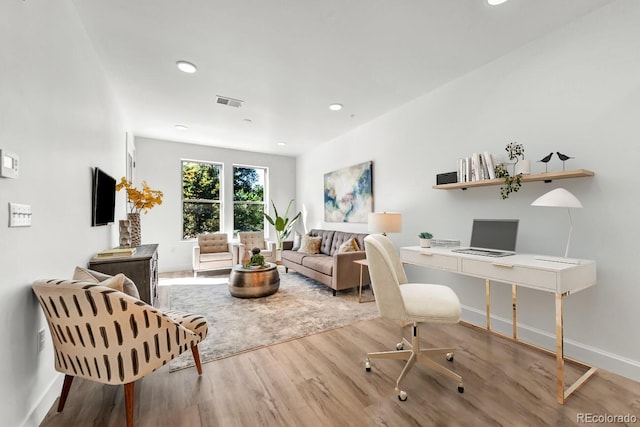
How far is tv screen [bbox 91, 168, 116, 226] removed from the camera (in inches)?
93.6

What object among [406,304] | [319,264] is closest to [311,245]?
[319,264]

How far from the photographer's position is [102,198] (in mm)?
2559

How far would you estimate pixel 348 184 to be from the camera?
4711mm

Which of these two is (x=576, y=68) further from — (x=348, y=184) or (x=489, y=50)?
(x=348, y=184)

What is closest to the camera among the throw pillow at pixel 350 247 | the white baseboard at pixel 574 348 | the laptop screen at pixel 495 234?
the white baseboard at pixel 574 348

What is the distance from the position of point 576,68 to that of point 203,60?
3.20 meters

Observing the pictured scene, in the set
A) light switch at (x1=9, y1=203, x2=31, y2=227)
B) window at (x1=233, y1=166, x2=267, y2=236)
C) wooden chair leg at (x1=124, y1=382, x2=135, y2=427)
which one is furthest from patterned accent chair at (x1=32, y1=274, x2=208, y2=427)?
window at (x1=233, y1=166, x2=267, y2=236)

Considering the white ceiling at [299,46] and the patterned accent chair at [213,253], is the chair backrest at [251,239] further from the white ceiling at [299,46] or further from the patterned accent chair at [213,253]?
the white ceiling at [299,46]

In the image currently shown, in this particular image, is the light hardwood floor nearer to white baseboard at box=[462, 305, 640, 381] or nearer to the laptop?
white baseboard at box=[462, 305, 640, 381]

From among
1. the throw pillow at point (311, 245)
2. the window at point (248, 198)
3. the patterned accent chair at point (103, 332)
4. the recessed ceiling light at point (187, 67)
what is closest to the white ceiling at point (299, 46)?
the recessed ceiling light at point (187, 67)

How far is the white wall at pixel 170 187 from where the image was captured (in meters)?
5.14

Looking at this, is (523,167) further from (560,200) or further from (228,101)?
(228,101)

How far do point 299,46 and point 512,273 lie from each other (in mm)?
2497

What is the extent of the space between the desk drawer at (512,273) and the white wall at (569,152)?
A: 71cm
